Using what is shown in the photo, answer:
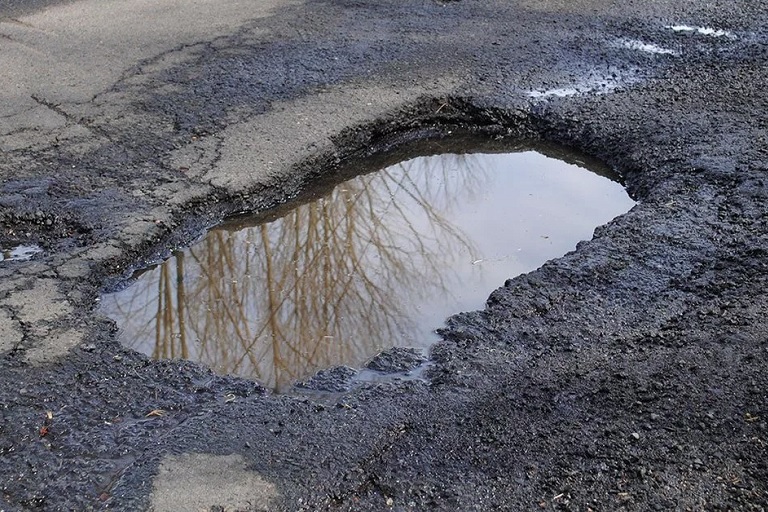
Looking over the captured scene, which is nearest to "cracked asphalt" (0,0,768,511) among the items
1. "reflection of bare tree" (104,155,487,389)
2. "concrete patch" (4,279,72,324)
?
"concrete patch" (4,279,72,324)

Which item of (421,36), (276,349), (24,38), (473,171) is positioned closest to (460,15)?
(421,36)

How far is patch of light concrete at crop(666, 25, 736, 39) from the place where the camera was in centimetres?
760

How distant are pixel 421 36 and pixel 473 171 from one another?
6.28ft

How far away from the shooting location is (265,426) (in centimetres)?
359

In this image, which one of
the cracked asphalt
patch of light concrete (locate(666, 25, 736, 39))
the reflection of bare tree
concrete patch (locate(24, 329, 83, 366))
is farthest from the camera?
patch of light concrete (locate(666, 25, 736, 39))

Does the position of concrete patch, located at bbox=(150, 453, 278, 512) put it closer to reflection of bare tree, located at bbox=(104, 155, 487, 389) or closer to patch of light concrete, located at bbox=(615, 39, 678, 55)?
reflection of bare tree, located at bbox=(104, 155, 487, 389)

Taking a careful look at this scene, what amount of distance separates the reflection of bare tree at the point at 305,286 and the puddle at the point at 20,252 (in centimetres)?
59

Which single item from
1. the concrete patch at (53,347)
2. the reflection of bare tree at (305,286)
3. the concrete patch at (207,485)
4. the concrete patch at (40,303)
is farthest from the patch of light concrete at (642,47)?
the concrete patch at (207,485)

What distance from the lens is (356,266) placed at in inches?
196

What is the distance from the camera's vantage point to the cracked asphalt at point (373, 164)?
11.0 ft

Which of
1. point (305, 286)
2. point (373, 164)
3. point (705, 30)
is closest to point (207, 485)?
point (305, 286)

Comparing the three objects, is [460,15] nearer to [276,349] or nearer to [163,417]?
[276,349]

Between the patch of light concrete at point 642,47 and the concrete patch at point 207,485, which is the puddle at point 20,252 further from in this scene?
the patch of light concrete at point 642,47

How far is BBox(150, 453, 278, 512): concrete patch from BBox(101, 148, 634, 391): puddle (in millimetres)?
663
